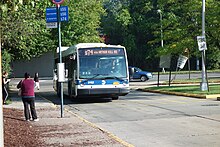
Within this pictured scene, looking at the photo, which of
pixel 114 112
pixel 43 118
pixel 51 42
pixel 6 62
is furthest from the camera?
pixel 51 42

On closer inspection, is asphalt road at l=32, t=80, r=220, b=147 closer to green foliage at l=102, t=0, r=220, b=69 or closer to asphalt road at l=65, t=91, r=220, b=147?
asphalt road at l=65, t=91, r=220, b=147

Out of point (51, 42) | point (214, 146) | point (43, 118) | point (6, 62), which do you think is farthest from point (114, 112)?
point (51, 42)

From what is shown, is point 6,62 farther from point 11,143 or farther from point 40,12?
point 11,143

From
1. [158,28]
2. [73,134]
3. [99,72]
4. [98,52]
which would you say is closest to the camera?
[73,134]

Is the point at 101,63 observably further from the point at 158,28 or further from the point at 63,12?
the point at 158,28

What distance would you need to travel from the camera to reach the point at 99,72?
784 inches

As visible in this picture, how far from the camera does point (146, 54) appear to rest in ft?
211

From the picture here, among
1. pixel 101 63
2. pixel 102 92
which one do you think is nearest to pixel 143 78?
pixel 101 63

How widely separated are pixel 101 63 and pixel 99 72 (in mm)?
492

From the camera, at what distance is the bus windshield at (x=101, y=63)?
65.2 feet

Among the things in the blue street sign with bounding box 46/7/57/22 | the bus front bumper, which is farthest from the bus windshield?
the blue street sign with bounding box 46/7/57/22

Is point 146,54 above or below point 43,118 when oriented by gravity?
above

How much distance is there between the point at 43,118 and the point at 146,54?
50872 mm

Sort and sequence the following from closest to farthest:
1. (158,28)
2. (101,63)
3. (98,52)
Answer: (101,63), (98,52), (158,28)
